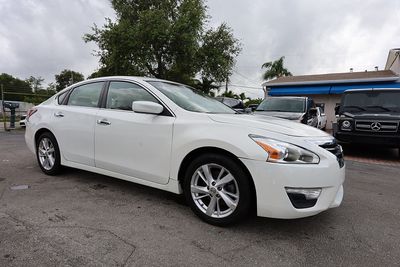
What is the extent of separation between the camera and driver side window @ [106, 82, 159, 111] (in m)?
3.62

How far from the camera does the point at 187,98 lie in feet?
12.1

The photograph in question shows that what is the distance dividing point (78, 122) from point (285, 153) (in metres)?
2.85

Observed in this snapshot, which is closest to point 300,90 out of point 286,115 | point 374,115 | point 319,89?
point 319,89

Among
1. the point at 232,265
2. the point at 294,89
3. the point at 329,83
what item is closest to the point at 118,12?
the point at 294,89

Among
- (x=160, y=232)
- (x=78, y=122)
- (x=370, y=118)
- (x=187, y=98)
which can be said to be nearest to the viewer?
(x=160, y=232)

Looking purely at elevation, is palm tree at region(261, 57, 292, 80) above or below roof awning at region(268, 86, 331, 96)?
above

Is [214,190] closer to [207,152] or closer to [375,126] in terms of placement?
[207,152]

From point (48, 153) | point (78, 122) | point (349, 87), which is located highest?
point (349, 87)

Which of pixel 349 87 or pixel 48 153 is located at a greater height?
pixel 349 87

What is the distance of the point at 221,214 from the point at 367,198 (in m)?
2.37

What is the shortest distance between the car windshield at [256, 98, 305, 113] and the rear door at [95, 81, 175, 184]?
6.50m

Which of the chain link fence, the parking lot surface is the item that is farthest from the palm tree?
the parking lot surface

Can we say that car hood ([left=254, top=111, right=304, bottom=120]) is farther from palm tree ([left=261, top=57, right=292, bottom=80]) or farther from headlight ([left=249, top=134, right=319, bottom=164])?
palm tree ([left=261, top=57, right=292, bottom=80])

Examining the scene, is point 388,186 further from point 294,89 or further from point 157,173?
point 294,89
